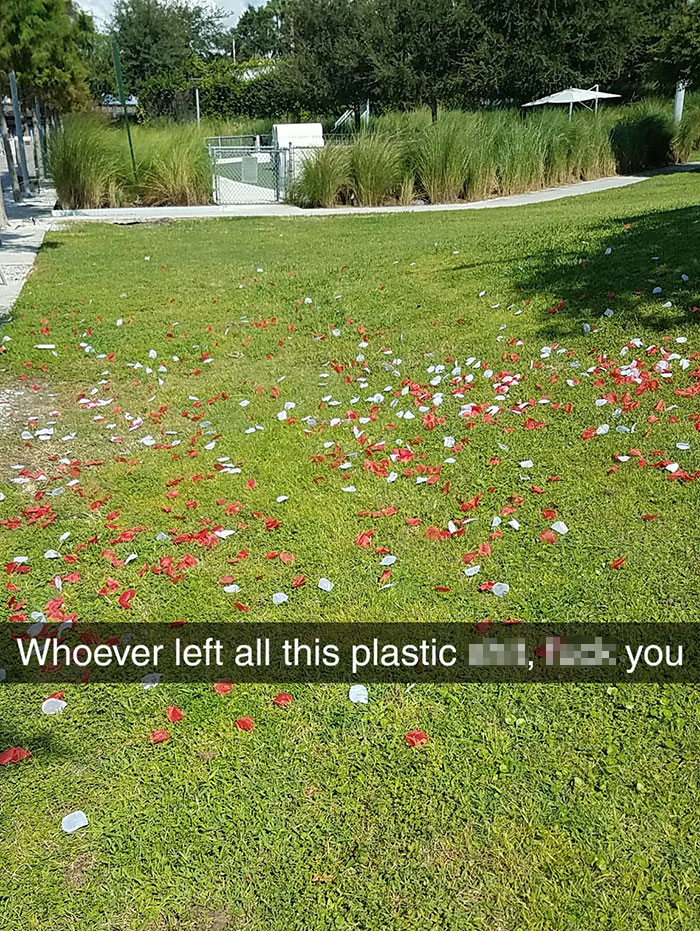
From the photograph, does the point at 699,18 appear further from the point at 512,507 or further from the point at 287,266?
the point at 512,507

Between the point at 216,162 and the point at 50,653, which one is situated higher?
the point at 216,162

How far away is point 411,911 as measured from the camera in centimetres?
187

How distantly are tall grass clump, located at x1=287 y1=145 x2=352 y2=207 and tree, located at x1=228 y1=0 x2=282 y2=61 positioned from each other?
53.1 meters

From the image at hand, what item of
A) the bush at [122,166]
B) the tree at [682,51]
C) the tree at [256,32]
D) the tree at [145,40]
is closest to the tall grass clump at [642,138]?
the tree at [682,51]

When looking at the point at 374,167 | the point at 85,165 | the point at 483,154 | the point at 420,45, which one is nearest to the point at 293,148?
the point at 374,167

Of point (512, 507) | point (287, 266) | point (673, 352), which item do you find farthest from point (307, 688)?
point (287, 266)

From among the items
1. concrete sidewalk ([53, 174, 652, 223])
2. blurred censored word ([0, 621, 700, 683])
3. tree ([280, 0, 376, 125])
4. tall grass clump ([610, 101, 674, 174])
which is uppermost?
tree ([280, 0, 376, 125])

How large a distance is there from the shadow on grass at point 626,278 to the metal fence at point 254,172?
8821 millimetres

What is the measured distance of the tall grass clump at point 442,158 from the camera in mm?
14352

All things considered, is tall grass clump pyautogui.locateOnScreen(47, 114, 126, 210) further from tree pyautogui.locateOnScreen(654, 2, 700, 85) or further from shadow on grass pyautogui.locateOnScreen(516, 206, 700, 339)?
tree pyautogui.locateOnScreen(654, 2, 700, 85)

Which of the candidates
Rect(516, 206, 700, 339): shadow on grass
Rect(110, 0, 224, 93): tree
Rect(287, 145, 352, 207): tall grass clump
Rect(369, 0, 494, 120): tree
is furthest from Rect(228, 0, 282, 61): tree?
Rect(516, 206, 700, 339): shadow on grass

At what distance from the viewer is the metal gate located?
15.5 meters

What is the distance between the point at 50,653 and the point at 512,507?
2.06 metres

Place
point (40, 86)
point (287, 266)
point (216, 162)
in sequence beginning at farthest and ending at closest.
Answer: point (40, 86), point (216, 162), point (287, 266)
